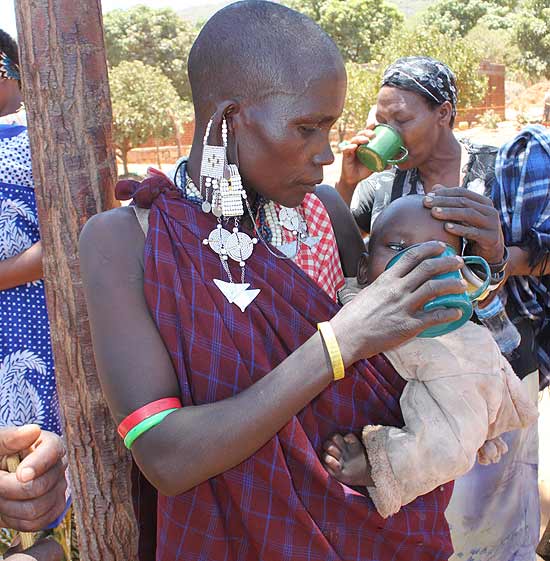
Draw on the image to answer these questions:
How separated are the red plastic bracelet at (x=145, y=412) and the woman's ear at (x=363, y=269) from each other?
0.63 metres

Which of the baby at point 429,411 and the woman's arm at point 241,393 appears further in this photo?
the baby at point 429,411

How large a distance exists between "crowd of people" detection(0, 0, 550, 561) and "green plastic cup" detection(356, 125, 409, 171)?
0.73 m

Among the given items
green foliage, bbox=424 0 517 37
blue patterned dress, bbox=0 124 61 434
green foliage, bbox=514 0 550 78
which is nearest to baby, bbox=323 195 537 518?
blue patterned dress, bbox=0 124 61 434

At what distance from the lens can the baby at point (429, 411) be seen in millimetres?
1444

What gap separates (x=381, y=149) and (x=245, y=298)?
1.19 metres

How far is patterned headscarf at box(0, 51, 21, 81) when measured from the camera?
7.64 feet

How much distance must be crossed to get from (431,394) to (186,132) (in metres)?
24.8

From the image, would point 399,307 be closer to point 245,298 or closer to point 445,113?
point 245,298

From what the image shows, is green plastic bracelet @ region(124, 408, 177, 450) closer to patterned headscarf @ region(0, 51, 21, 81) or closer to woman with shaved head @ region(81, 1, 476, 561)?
woman with shaved head @ region(81, 1, 476, 561)

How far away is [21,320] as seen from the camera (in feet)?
7.35

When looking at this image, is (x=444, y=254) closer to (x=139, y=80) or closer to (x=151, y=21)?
(x=139, y=80)

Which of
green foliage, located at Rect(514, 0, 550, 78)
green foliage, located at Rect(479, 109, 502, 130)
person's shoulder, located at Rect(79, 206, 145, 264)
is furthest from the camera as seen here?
green foliage, located at Rect(514, 0, 550, 78)

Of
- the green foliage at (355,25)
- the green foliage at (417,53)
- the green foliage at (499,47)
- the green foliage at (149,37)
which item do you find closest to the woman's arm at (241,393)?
the green foliage at (417,53)

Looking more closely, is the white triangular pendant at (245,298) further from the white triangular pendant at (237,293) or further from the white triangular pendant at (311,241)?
the white triangular pendant at (311,241)
